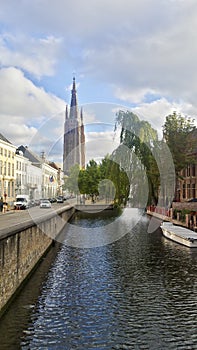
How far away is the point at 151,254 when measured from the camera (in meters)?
23.7

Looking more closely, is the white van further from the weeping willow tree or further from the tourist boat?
the tourist boat

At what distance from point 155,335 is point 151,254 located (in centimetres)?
1299

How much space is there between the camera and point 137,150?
44.5m

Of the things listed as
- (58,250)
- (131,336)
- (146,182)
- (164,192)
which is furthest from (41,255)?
(164,192)

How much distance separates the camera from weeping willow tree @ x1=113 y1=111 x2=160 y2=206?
145ft

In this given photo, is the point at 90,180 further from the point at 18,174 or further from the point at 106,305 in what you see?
the point at 106,305

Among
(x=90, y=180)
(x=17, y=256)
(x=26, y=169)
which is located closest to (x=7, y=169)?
(x=26, y=169)

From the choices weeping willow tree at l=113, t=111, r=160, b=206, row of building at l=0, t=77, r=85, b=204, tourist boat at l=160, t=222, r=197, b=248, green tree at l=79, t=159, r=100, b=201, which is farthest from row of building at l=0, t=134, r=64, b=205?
tourist boat at l=160, t=222, r=197, b=248

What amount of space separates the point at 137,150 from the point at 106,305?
32019 millimetres

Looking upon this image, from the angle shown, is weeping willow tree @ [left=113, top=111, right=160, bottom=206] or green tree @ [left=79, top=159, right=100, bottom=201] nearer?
weeping willow tree @ [left=113, top=111, right=160, bottom=206]

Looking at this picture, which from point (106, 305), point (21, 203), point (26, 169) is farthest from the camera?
point (26, 169)

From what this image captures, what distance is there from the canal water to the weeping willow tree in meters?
22.2

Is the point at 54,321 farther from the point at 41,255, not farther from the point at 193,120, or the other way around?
the point at 193,120

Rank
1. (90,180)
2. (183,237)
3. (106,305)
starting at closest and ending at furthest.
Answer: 1. (106,305)
2. (183,237)
3. (90,180)
